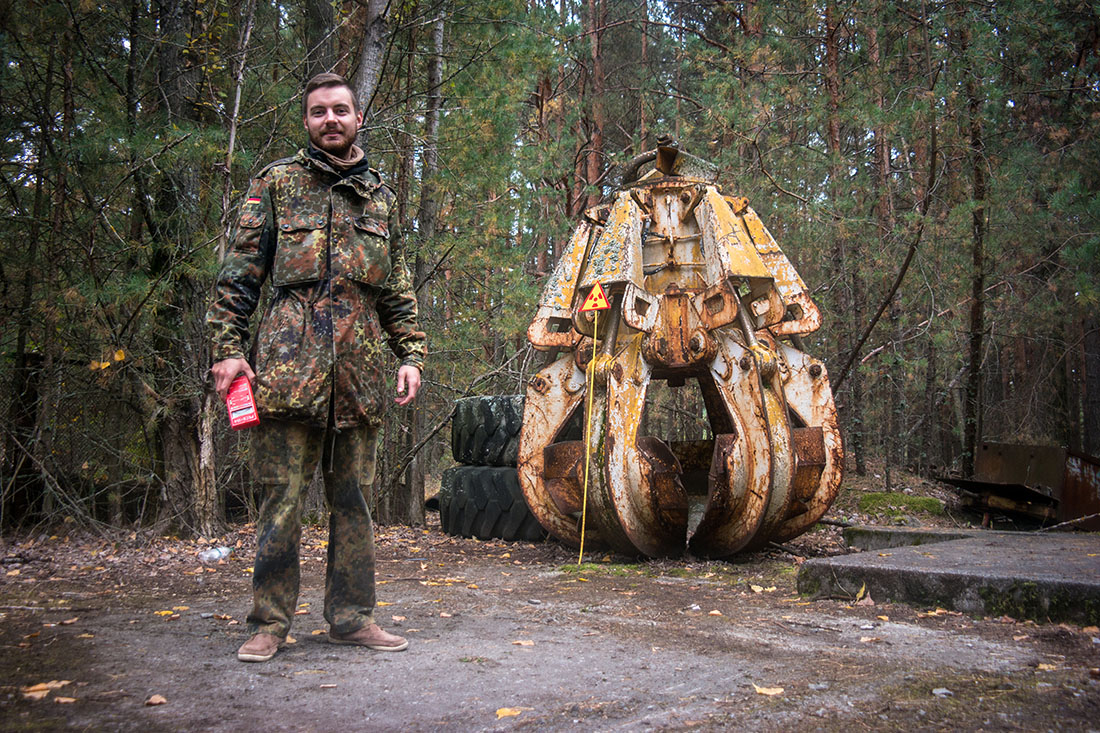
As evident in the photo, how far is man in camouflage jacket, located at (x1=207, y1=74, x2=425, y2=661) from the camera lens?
2.79 m

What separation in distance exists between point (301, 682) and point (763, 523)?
3.33 metres

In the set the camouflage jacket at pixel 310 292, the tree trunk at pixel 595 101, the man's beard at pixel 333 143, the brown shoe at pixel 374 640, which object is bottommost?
the brown shoe at pixel 374 640

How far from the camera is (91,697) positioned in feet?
7.17

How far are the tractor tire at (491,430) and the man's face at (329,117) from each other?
4124 millimetres

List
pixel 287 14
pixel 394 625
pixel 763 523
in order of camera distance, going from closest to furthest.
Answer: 1. pixel 394 625
2. pixel 763 523
3. pixel 287 14

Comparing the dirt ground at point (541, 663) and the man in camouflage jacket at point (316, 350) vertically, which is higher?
the man in camouflage jacket at point (316, 350)

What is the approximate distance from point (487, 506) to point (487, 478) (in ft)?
0.76

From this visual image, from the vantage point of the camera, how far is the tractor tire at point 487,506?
6668mm

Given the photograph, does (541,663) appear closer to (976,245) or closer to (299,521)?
(299,521)

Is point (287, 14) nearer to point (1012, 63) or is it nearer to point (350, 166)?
point (350, 166)

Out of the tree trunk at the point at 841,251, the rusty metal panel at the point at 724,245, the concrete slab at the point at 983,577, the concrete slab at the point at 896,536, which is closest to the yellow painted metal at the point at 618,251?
the rusty metal panel at the point at 724,245

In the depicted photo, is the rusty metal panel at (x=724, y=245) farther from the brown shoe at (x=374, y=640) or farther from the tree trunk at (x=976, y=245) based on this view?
the tree trunk at (x=976, y=245)

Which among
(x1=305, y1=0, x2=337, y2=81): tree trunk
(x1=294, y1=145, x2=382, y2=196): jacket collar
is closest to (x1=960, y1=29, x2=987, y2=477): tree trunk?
(x1=305, y1=0, x2=337, y2=81): tree trunk

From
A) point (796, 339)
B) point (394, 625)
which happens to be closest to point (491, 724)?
point (394, 625)
